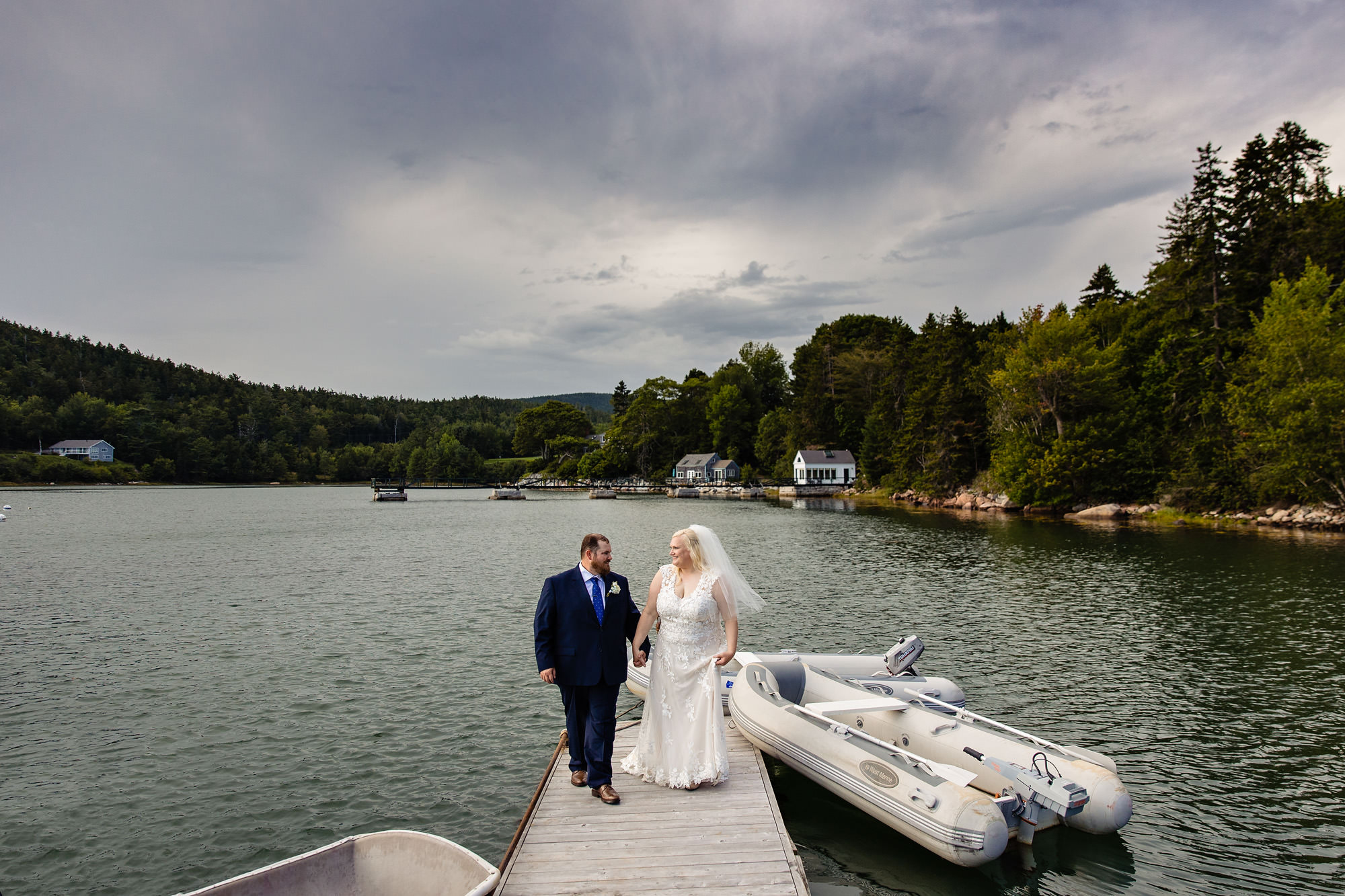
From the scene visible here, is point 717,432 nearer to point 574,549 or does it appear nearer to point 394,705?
point 574,549

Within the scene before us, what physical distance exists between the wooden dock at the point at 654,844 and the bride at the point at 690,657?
25cm

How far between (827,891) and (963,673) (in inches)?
292

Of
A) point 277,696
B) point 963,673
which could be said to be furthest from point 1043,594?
point 277,696

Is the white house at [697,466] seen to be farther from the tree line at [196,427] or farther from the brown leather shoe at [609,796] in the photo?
the brown leather shoe at [609,796]

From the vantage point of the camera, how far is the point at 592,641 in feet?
17.2

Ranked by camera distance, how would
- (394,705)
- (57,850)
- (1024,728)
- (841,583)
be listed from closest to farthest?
(57,850), (1024,728), (394,705), (841,583)

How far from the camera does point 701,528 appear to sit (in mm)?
5680

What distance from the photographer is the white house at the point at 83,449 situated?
110m

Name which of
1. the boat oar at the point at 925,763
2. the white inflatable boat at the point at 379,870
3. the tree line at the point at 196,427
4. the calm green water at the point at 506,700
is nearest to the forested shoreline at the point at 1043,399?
the tree line at the point at 196,427

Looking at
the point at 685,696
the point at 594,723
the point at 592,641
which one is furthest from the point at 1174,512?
the point at 592,641

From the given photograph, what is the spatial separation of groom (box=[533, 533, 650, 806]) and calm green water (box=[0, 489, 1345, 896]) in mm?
2276

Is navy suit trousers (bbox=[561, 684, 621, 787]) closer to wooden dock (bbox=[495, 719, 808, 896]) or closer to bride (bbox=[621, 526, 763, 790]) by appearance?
wooden dock (bbox=[495, 719, 808, 896])

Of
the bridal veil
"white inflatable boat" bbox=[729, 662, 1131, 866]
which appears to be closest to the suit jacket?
the bridal veil

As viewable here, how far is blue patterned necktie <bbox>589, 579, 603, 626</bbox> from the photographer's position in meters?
5.32
